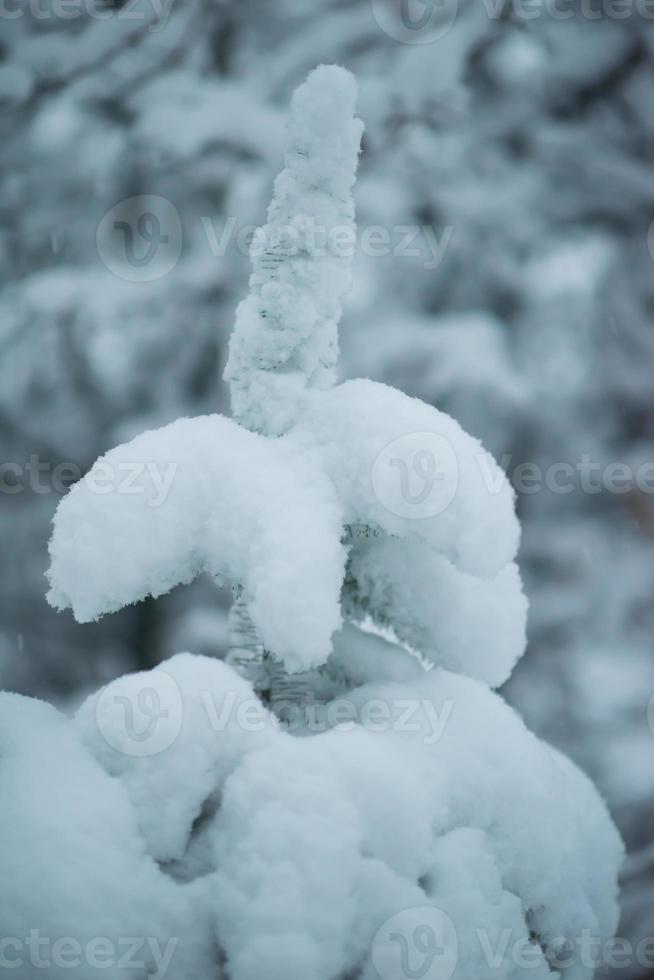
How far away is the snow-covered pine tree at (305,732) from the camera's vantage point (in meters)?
0.95

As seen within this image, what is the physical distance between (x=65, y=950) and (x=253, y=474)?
642 mm

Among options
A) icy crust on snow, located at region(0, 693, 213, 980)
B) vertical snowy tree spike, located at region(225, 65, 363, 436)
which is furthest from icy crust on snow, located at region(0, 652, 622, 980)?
vertical snowy tree spike, located at region(225, 65, 363, 436)

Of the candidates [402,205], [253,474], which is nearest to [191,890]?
[253,474]

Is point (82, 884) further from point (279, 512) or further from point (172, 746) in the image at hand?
point (279, 512)

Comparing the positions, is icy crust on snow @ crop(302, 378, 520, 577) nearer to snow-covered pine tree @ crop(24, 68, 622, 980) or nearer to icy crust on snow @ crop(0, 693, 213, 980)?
snow-covered pine tree @ crop(24, 68, 622, 980)

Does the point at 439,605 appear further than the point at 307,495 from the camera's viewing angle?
Yes

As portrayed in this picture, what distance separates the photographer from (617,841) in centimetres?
143

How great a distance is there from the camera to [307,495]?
108 centimetres

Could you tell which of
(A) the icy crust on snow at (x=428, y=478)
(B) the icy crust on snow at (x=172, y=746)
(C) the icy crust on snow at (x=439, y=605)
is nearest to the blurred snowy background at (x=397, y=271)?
(C) the icy crust on snow at (x=439, y=605)

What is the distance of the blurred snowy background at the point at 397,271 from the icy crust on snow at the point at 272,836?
2617 millimetres

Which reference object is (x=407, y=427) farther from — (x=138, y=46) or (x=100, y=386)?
(x=138, y=46)

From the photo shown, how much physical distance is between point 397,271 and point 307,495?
9.33ft

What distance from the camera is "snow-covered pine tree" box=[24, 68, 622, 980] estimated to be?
95 centimetres

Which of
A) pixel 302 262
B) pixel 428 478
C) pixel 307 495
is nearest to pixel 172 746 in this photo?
pixel 307 495
